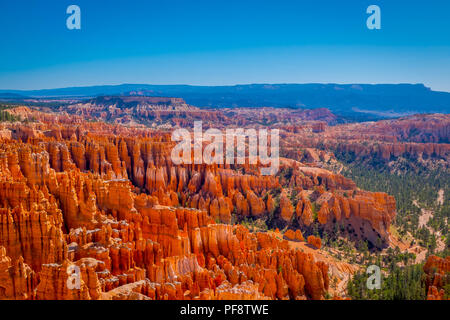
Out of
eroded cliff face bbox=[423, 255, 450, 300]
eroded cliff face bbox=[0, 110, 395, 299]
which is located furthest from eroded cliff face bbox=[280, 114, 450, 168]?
eroded cliff face bbox=[423, 255, 450, 300]

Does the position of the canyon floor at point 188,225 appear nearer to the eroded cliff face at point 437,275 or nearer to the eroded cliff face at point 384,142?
the eroded cliff face at point 437,275

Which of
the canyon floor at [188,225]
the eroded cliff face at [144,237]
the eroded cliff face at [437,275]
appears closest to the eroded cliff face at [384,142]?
the canyon floor at [188,225]

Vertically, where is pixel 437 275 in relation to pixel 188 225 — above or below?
below

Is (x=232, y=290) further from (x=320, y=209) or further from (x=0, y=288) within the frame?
(x=320, y=209)

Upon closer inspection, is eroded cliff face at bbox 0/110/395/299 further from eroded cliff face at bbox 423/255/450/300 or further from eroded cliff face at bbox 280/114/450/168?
eroded cliff face at bbox 280/114/450/168

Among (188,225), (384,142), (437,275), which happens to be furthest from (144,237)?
(384,142)

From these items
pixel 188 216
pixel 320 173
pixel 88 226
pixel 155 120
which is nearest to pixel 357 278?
pixel 188 216

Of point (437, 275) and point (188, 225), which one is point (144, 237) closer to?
point (188, 225)
